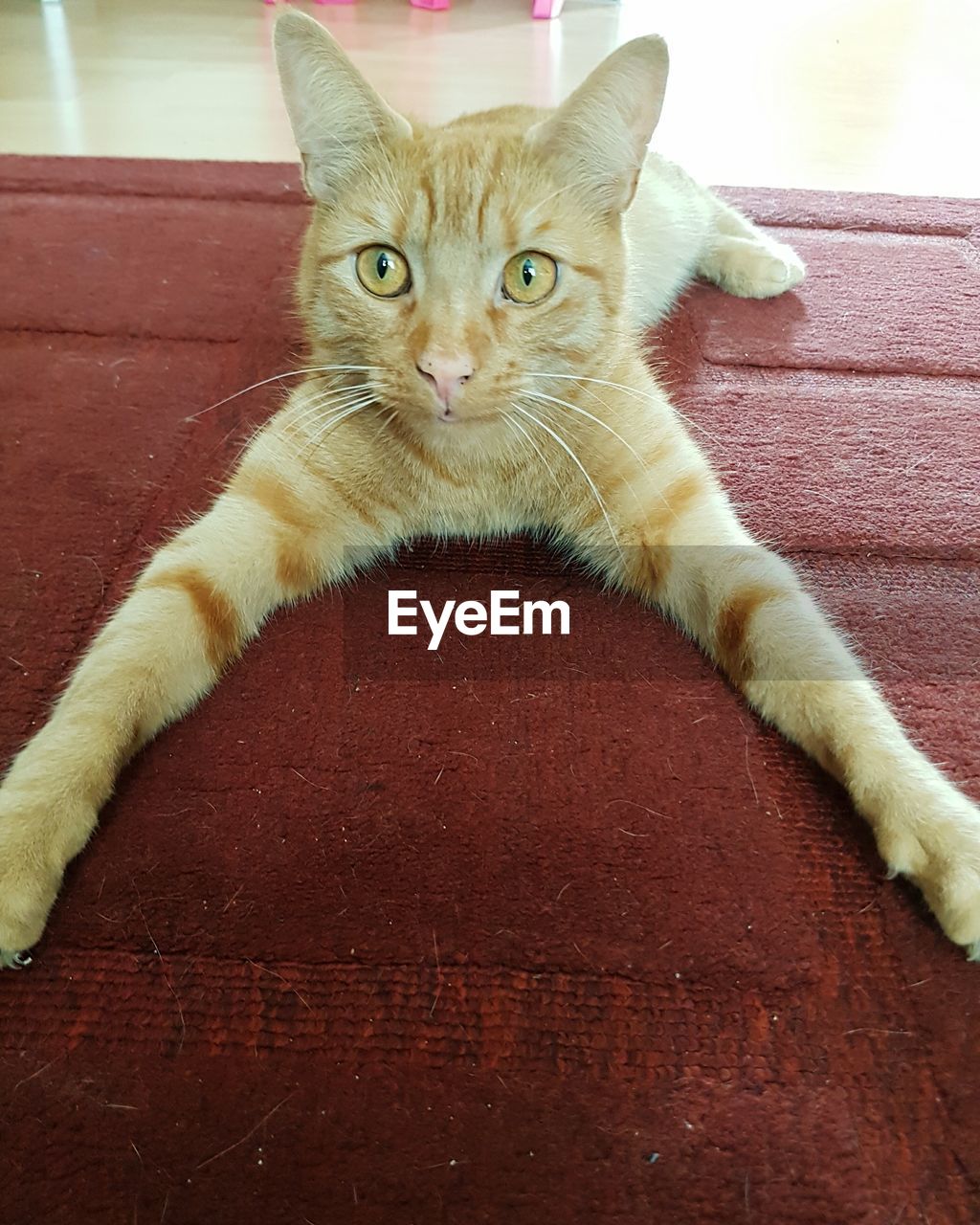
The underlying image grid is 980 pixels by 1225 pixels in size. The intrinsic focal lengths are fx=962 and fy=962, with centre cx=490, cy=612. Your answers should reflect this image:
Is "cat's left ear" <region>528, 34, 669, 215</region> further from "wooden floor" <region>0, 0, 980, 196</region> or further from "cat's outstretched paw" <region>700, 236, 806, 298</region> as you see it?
"wooden floor" <region>0, 0, 980, 196</region>

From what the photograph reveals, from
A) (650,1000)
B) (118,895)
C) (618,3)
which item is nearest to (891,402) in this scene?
(650,1000)

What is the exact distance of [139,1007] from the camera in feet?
3.00

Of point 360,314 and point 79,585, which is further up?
point 360,314

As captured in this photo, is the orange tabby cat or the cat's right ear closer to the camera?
the orange tabby cat

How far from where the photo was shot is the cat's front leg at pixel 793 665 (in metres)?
0.96

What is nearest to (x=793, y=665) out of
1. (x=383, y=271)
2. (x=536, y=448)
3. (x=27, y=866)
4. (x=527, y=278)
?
(x=536, y=448)

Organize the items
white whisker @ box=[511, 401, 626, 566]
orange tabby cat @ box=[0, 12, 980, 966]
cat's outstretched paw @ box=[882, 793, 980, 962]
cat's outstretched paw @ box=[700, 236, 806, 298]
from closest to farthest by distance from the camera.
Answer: cat's outstretched paw @ box=[882, 793, 980, 962] < orange tabby cat @ box=[0, 12, 980, 966] < white whisker @ box=[511, 401, 626, 566] < cat's outstretched paw @ box=[700, 236, 806, 298]

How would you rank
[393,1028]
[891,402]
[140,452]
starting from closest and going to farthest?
[393,1028]
[140,452]
[891,402]

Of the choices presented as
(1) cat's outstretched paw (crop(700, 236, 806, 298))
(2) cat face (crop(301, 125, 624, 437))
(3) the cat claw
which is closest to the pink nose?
(2) cat face (crop(301, 125, 624, 437))

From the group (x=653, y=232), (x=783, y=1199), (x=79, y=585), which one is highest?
(x=653, y=232)

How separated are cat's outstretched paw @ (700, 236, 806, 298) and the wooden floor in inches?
30.4

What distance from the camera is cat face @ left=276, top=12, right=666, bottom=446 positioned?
3.73ft

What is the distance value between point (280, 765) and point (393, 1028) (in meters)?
0.34

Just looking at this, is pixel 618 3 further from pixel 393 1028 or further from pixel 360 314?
pixel 393 1028
